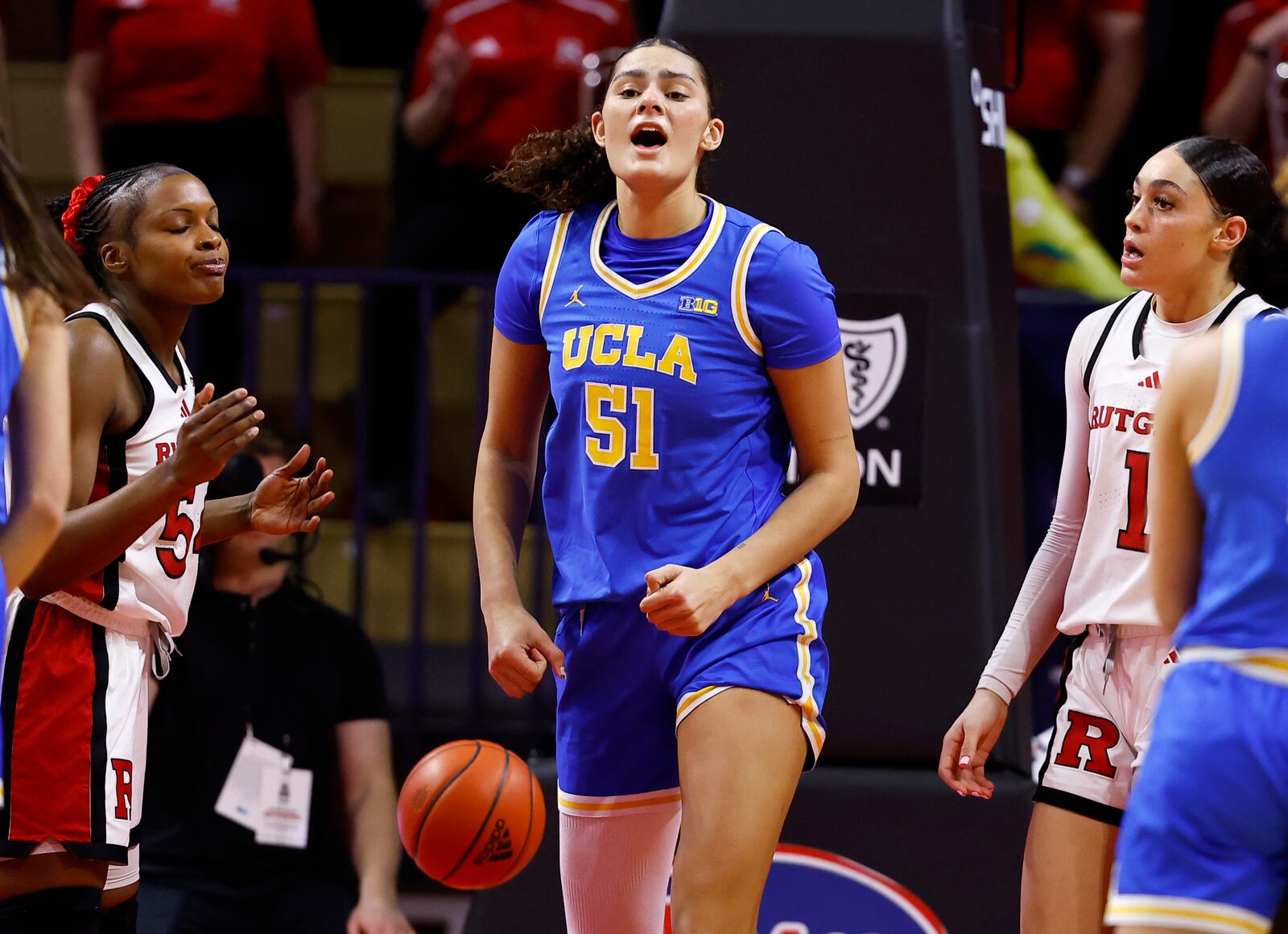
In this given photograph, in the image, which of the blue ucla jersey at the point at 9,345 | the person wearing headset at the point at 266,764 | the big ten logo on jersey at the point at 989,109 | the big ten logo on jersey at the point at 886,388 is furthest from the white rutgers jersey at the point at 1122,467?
the person wearing headset at the point at 266,764

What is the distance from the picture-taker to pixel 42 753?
10.9 feet

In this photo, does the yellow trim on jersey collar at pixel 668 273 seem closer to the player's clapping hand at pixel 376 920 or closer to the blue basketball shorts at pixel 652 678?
the blue basketball shorts at pixel 652 678

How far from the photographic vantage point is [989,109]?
15.8ft

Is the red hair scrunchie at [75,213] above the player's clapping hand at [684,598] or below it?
above

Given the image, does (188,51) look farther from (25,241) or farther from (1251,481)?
(1251,481)

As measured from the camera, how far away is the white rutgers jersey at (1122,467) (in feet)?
11.4

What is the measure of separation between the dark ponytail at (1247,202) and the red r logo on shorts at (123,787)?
96.8 inches

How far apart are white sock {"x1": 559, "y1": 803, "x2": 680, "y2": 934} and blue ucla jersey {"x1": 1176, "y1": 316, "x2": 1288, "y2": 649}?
1.36 metres

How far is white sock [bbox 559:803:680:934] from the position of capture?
3381 millimetres

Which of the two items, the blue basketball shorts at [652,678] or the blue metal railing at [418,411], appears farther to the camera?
A: the blue metal railing at [418,411]

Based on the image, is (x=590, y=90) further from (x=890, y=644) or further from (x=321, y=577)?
(x=890, y=644)

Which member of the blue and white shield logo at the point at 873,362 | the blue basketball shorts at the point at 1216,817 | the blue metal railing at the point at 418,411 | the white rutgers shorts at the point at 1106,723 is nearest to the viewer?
the blue basketball shorts at the point at 1216,817

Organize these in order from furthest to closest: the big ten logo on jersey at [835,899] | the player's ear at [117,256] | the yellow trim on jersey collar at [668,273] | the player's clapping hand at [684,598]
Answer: the big ten logo on jersey at [835,899]
the player's ear at [117,256]
the yellow trim on jersey collar at [668,273]
the player's clapping hand at [684,598]

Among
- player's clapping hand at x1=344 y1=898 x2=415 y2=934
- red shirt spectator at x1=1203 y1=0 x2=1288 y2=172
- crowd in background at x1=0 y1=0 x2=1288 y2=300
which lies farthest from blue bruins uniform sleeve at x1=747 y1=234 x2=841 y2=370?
red shirt spectator at x1=1203 y1=0 x2=1288 y2=172
